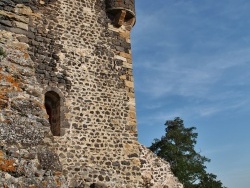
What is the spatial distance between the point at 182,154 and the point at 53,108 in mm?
19387

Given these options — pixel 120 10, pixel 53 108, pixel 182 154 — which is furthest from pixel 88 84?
pixel 182 154

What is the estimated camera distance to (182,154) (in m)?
27.2

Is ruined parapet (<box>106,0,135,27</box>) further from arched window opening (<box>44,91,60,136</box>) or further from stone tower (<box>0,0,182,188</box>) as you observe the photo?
arched window opening (<box>44,91,60,136</box>)

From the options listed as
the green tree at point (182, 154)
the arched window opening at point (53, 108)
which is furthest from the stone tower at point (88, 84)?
the green tree at point (182, 154)

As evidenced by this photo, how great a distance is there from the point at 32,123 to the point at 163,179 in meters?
8.58

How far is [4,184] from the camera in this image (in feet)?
12.5

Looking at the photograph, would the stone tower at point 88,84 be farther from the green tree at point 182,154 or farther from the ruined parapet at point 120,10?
the green tree at point 182,154

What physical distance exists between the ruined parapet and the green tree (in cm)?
1574

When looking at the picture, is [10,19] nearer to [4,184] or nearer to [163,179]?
[4,184]

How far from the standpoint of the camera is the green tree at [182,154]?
25033 millimetres

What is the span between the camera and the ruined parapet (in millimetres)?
10711

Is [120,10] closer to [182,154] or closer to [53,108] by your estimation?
[53,108]

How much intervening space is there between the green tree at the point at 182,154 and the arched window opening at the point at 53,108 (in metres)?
16.6

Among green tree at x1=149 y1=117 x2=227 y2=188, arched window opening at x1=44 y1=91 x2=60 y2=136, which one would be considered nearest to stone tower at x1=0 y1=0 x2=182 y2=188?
arched window opening at x1=44 y1=91 x2=60 y2=136
